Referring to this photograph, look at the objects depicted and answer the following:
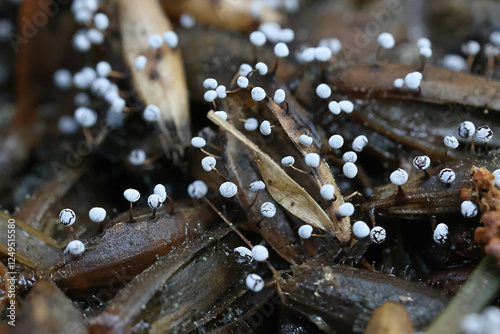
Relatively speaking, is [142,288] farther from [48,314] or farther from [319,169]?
[319,169]

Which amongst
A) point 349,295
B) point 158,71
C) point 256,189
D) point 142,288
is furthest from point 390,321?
point 158,71

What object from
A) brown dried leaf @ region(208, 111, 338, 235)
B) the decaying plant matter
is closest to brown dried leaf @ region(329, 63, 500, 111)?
the decaying plant matter

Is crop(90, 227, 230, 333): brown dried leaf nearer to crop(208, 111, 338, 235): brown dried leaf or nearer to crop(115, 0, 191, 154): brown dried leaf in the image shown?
crop(208, 111, 338, 235): brown dried leaf

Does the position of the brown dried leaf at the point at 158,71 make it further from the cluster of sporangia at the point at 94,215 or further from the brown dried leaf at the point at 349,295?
the brown dried leaf at the point at 349,295

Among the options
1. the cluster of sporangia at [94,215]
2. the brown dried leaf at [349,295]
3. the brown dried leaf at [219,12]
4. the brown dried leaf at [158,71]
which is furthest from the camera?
the brown dried leaf at [219,12]

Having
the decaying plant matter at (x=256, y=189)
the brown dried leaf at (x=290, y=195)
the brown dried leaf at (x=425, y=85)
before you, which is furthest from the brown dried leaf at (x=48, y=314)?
the brown dried leaf at (x=425, y=85)
